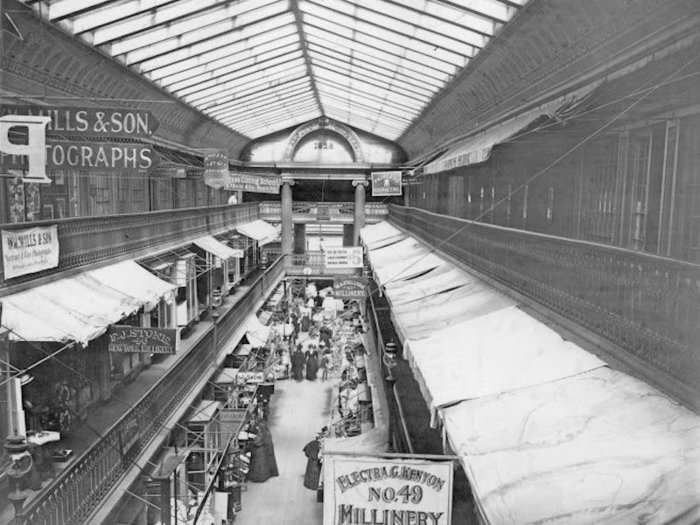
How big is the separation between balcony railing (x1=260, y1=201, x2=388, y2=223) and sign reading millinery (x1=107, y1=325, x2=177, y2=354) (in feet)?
95.1

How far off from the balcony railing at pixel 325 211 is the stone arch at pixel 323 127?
3.11 m

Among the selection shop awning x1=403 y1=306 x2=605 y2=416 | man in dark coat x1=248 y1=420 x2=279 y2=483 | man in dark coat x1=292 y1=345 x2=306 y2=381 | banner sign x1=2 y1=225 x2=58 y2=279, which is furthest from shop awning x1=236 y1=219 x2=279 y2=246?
shop awning x1=403 y1=306 x2=605 y2=416

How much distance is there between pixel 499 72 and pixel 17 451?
11.6 m

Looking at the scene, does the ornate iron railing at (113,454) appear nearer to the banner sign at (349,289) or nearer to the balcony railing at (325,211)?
the banner sign at (349,289)

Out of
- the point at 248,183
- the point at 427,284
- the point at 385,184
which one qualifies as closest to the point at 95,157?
the point at 427,284

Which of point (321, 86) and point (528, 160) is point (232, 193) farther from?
point (528, 160)

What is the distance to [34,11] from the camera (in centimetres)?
1095

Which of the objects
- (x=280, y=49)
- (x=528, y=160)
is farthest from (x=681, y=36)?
(x=280, y=49)

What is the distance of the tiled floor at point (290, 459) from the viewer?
15391mm

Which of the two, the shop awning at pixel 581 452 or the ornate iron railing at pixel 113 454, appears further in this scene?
the ornate iron railing at pixel 113 454

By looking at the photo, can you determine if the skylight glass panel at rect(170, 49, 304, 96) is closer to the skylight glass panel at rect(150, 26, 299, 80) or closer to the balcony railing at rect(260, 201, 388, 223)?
the skylight glass panel at rect(150, 26, 299, 80)

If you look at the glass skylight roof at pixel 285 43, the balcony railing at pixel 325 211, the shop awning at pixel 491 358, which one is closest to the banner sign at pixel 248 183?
the glass skylight roof at pixel 285 43

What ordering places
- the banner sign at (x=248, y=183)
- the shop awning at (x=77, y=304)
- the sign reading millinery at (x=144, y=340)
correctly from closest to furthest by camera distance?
the shop awning at (x=77, y=304), the sign reading millinery at (x=144, y=340), the banner sign at (x=248, y=183)

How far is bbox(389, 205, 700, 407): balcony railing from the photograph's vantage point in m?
4.62
